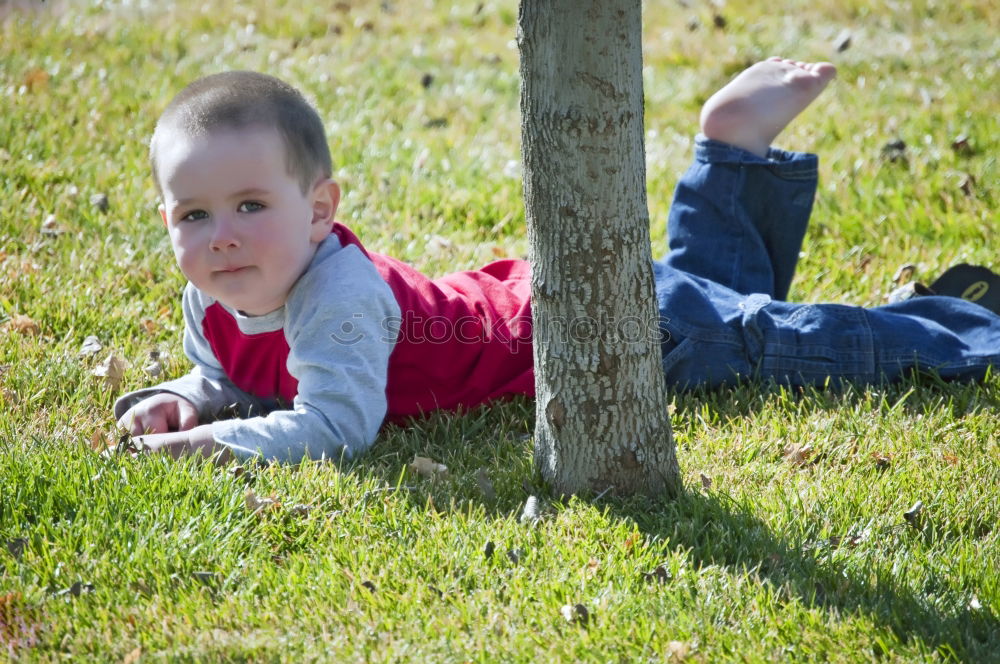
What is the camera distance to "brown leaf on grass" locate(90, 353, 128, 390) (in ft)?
11.6

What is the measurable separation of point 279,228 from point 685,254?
1660 millimetres

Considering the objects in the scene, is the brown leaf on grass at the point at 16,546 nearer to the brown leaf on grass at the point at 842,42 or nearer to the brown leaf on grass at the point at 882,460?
the brown leaf on grass at the point at 882,460

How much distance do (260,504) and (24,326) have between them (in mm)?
1677

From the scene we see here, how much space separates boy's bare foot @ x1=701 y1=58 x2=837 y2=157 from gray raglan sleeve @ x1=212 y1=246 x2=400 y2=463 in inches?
60.5

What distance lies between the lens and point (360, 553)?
2.57m

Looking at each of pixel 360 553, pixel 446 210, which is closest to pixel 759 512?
pixel 360 553

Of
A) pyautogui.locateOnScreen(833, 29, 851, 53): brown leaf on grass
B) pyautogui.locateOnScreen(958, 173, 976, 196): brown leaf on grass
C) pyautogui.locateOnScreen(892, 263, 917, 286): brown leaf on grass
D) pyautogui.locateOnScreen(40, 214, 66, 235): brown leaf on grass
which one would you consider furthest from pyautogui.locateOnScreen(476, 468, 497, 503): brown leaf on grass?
pyautogui.locateOnScreen(833, 29, 851, 53): brown leaf on grass

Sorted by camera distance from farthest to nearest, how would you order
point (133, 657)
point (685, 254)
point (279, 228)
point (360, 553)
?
point (685, 254)
point (279, 228)
point (360, 553)
point (133, 657)

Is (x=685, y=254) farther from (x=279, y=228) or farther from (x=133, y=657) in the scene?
(x=133, y=657)

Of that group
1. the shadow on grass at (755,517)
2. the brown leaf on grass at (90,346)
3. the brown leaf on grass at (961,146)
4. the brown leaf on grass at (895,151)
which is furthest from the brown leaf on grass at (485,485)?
the brown leaf on grass at (961,146)

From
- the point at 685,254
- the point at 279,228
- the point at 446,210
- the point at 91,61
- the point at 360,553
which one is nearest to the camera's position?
the point at 360,553

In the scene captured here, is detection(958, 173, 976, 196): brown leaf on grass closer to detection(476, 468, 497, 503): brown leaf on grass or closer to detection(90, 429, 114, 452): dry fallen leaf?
detection(476, 468, 497, 503): brown leaf on grass

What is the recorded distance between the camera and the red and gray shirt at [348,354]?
3035 mm

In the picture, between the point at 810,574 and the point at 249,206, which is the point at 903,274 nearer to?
the point at 810,574
